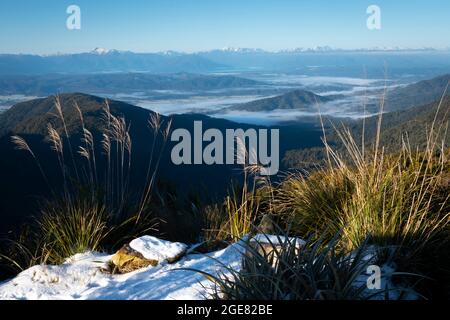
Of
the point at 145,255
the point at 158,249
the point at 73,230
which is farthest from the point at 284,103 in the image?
the point at 145,255

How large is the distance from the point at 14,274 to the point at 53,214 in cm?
72

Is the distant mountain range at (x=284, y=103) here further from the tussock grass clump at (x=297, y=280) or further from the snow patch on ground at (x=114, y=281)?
the tussock grass clump at (x=297, y=280)

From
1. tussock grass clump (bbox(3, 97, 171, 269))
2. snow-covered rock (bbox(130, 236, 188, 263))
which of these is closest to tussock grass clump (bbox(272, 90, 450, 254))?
snow-covered rock (bbox(130, 236, 188, 263))

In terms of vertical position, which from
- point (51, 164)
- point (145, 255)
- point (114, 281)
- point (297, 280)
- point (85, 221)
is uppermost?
point (297, 280)

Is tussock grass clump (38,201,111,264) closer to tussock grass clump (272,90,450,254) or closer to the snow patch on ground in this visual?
the snow patch on ground

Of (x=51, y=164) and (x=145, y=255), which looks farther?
(x=51, y=164)

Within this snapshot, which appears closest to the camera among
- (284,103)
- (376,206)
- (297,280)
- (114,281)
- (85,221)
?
(297,280)

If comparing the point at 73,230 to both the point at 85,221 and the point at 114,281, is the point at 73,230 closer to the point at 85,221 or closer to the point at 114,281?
the point at 85,221

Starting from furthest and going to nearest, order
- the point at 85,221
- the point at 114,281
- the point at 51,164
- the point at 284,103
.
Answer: the point at 284,103, the point at 51,164, the point at 85,221, the point at 114,281

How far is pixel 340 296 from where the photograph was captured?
231 centimetres

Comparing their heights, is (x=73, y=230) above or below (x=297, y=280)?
below

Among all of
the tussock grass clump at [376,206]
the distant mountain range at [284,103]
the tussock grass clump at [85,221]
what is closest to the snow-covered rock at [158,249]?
the tussock grass clump at [85,221]
